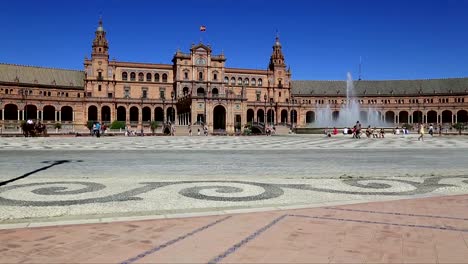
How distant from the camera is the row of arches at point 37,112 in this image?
91463mm

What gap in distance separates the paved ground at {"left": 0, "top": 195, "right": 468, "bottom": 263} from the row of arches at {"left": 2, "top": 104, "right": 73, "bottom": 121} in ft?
296

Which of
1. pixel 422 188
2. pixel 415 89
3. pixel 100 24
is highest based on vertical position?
pixel 100 24

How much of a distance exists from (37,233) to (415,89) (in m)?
131

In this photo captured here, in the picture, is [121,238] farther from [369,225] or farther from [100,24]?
[100,24]

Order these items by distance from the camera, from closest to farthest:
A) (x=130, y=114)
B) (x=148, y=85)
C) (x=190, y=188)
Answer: (x=190, y=188)
(x=130, y=114)
(x=148, y=85)

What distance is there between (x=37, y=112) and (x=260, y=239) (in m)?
98.8

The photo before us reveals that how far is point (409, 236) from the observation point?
5.41m

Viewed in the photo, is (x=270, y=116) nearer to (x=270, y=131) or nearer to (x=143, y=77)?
(x=143, y=77)

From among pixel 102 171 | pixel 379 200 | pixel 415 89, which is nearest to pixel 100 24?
pixel 415 89

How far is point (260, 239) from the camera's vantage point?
206 inches

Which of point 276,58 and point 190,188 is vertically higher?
point 276,58

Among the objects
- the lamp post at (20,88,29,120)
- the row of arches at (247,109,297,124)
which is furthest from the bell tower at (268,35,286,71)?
the lamp post at (20,88,29,120)

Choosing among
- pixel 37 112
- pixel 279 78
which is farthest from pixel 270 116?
pixel 37 112

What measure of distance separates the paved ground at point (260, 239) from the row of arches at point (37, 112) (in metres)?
90.2
